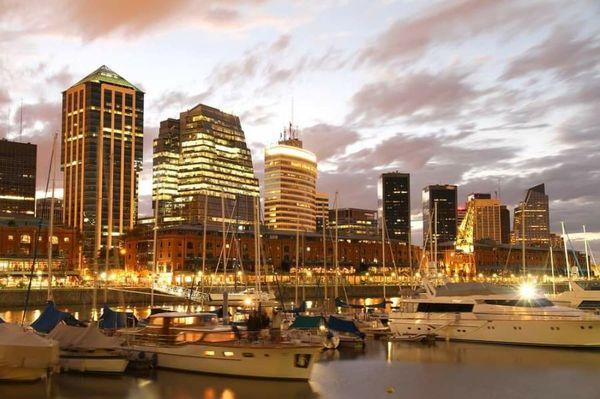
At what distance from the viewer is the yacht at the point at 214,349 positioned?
31203mm

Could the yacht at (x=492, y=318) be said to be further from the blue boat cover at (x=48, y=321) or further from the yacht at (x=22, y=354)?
the yacht at (x=22, y=354)

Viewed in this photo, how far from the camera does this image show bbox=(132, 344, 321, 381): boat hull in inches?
1226

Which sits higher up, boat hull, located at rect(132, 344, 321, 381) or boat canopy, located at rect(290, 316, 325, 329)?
boat canopy, located at rect(290, 316, 325, 329)

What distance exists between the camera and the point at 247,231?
184 metres

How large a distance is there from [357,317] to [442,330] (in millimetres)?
9663

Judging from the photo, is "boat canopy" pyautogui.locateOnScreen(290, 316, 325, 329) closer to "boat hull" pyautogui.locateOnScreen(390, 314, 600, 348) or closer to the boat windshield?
"boat hull" pyautogui.locateOnScreen(390, 314, 600, 348)

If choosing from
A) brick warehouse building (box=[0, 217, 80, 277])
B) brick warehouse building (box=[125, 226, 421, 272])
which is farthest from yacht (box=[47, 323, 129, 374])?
brick warehouse building (box=[0, 217, 80, 277])

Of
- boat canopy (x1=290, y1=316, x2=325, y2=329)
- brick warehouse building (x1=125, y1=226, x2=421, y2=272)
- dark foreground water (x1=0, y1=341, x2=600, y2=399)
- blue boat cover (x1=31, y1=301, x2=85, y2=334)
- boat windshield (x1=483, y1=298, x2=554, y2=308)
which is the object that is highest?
brick warehouse building (x1=125, y1=226, x2=421, y2=272)

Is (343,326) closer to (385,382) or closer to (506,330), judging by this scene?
Answer: (506,330)

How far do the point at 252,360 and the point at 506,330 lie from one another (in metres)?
22.1

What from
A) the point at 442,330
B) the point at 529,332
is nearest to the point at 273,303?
the point at 442,330

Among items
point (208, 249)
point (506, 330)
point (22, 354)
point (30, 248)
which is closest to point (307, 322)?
point (506, 330)

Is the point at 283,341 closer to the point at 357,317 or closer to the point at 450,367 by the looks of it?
the point at 450,367

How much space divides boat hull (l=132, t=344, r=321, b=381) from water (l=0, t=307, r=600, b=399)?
46 cm
